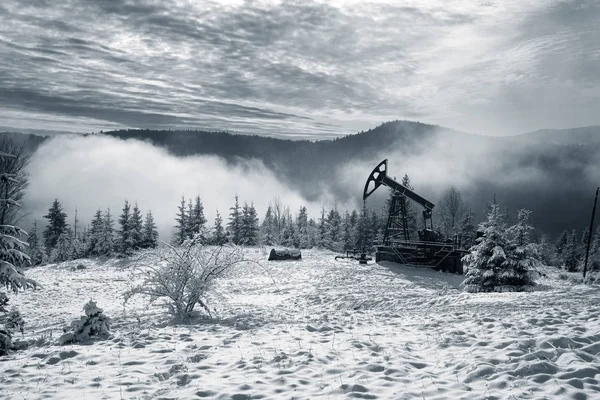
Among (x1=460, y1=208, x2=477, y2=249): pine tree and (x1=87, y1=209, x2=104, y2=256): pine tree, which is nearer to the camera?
(x1=87, y1=209, x2=104, y2=256): pine tree

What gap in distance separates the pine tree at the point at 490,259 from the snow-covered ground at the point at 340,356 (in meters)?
4.44

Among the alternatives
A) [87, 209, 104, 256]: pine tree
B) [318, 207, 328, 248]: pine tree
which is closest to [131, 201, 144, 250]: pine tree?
[87, 209, 104, 256]: pine tree

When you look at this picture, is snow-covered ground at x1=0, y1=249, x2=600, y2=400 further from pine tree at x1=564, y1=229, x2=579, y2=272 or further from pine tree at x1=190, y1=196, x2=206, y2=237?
pine tree at x1=564, y1=229, x2=579, y2=272

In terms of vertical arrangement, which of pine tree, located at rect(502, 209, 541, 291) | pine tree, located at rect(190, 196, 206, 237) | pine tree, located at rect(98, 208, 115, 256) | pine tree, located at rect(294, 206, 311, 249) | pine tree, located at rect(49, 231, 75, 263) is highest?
pine tree, located at rect(502, 209, 541, 291)

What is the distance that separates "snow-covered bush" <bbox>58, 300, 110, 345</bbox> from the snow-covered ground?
41cm

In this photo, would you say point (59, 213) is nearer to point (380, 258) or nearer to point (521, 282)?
point (380, 258)

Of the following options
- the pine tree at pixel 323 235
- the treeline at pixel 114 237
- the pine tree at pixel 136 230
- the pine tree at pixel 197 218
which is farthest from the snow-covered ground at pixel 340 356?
the pine tree at pixel 323 235

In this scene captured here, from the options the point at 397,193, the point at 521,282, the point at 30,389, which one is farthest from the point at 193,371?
the point at 397,193

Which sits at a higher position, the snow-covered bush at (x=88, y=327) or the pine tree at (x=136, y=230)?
the snow-covered bush at (x=88, y=327)

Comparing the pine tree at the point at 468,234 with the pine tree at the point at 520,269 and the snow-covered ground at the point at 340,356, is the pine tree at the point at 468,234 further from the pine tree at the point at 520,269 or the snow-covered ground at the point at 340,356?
the snow-covered ground at the point at 340,356

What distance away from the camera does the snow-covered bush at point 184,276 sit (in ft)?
34.3

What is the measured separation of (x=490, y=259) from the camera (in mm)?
16500

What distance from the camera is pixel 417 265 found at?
24297 mm

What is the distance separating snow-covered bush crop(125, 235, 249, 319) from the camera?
10.5 m
